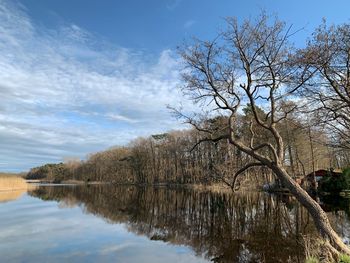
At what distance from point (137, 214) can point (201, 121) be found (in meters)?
14.2

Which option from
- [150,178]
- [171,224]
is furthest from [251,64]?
[150,178]

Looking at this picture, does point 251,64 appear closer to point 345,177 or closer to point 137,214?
point 137,214

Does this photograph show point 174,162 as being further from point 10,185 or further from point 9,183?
point 9,183

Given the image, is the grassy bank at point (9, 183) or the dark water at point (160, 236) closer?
the dark water at point (160, 236)

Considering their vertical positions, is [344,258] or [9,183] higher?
[9,183]

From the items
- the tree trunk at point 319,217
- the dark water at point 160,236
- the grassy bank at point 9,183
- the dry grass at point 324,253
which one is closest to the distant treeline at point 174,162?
the dark water at point 160,236

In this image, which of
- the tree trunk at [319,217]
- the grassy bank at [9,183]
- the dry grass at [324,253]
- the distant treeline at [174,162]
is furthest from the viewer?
the distant treeline at [174,162]

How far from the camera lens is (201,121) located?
13547mm

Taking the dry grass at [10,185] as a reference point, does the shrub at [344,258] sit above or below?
below

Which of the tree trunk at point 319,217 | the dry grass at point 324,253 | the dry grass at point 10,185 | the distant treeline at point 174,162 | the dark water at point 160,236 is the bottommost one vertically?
the dark water at point 160,236

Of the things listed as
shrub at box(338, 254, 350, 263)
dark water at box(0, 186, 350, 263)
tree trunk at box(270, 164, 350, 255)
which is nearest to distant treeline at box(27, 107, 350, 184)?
dark water at box(0, 186, 350, 263)

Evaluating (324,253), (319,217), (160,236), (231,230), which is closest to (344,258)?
(324,253)

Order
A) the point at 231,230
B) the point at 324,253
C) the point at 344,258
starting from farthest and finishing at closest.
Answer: the point at 231,230 → the point at 324,253 → the point at 344,258

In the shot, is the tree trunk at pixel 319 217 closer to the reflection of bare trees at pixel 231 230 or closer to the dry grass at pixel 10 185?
the reflection of bare trees at pixel 231 230
